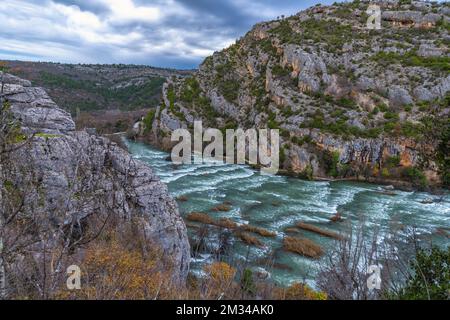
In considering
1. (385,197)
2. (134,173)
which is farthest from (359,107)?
(134,173)

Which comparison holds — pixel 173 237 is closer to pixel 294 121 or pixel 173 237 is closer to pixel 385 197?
pixel 385 197

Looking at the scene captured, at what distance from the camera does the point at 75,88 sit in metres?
136

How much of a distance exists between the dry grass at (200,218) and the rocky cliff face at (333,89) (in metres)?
23.8

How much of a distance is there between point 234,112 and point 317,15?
33667mm

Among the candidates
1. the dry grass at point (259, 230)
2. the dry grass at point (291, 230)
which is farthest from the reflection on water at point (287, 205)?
the dry grass at point (259, 230)

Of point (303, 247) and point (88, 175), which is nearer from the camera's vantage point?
point (88, 175)

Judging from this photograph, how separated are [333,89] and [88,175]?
52.2 metres

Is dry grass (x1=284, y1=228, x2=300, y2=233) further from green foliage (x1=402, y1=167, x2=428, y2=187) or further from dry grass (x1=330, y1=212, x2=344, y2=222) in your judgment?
green foliage (x1=402, y1=167, x2=428, y2=187)

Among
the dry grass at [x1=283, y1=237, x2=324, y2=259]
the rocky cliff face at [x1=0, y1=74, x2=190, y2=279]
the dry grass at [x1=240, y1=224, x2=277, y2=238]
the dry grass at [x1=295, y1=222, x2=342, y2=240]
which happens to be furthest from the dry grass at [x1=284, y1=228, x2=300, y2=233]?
the rocky cliff face at [x1=0, y1=74, x2=190, y2=279]

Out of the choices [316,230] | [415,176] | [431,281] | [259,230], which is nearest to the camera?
[431,281]

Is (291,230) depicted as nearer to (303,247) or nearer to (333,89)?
(303,247)

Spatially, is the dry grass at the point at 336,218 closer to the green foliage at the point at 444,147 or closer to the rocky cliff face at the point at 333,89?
the rocky cliff face at the point at 333,89

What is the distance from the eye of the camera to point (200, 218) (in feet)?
94.8

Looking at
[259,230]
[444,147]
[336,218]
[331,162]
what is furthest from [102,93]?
[444,147]
